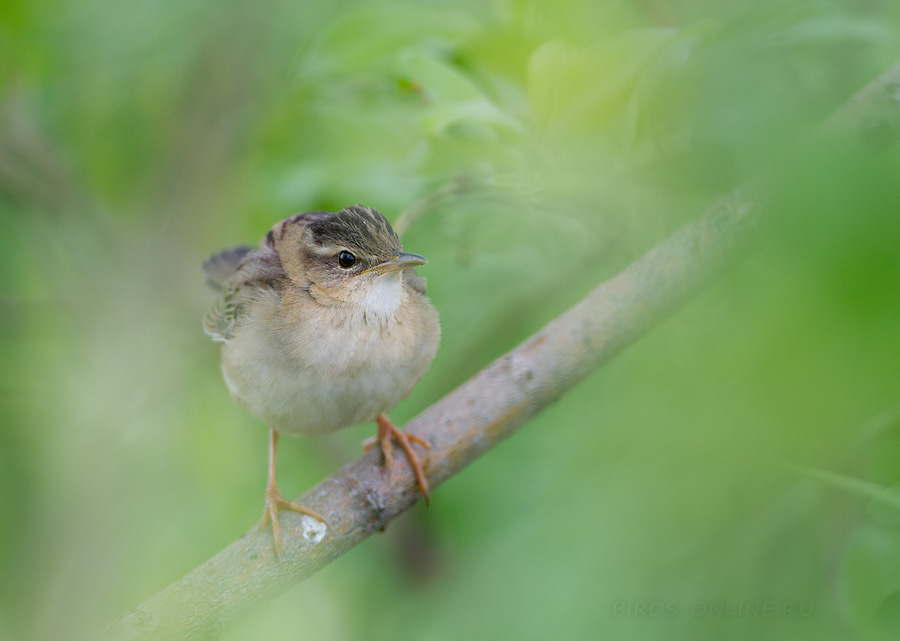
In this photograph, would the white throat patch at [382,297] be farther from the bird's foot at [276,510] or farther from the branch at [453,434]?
the bird's foot at [276,510]

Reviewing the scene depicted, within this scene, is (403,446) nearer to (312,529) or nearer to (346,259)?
(312,529)

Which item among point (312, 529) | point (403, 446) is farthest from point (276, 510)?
point (403, 446)

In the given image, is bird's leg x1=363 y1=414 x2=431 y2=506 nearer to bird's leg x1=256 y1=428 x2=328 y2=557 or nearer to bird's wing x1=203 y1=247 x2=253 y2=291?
bird's leg x1=256 y1=428 x2=328 y2=557

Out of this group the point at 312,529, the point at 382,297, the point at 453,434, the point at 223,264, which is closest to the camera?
the point at 312,529

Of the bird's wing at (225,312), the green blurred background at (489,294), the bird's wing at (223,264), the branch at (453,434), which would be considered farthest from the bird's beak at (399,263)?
the bird's wing at (223,264)

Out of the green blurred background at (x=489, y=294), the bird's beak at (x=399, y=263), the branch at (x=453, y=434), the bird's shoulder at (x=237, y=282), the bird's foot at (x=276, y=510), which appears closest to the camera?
the green blurred background at (x=489, y=294)

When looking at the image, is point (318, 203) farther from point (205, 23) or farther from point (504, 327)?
point (205, 23)

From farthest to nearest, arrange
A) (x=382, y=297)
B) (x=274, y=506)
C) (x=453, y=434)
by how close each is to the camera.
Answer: (x=382, y=297), (x=274, y=506), (x=453, y=434)

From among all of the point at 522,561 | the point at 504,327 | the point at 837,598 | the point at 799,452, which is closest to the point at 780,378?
the point at 799,452
